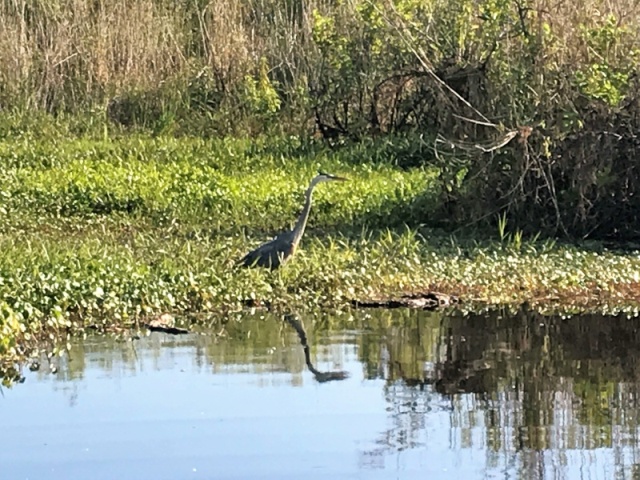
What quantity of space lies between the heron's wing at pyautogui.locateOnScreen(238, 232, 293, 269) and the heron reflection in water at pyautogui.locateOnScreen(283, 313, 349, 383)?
2.77ft

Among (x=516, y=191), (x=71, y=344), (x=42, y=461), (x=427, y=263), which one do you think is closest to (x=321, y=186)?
(x=516, y=191)

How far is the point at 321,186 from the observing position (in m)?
14.3

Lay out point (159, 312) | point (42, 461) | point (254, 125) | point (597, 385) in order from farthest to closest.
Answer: point (254, 125) < point (159, 312) < point (597, 385) < point (42, 461)

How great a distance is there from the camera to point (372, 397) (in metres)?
7.67

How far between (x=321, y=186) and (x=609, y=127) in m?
3.32

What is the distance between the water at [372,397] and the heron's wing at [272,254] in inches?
37.1

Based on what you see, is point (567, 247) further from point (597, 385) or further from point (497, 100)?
point (597, 385)

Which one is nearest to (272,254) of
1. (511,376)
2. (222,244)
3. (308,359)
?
(222,244)

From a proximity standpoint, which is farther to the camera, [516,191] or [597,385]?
[516,191]

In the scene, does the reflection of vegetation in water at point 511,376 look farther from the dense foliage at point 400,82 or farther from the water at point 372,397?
the dense foliage at point 400,82

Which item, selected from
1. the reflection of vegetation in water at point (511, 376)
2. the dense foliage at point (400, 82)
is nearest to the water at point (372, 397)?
the reflection of vegetation in water at point (511, 376)

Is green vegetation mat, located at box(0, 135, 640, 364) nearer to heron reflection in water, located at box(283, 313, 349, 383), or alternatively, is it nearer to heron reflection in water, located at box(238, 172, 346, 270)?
heron reflection in water, located at box(238, 172, 346, 270)

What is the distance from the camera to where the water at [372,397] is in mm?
6289

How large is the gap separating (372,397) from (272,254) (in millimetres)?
2900
